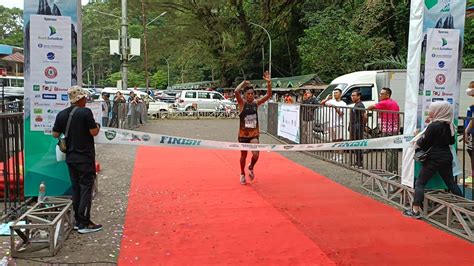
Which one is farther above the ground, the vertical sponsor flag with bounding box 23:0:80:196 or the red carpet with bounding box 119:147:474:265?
the vertical sponsor flag with bounding box 23:0:80:196

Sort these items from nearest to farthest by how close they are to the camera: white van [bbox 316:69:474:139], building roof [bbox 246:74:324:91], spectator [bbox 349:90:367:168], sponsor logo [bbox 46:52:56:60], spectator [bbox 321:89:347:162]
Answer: sponsor logo [bbox 46:52:56:60] → spectator [bbox 349:90:367:168] → spectator [bbox 321:89:347:162] → white van [bbox 316:69:474:139] → building roof [bbox 246:74:324:91]

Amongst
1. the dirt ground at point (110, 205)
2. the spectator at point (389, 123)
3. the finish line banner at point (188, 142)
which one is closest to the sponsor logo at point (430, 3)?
the finish line banner at point (188, 142)

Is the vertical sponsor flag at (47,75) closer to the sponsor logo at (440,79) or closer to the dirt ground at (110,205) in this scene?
the dirt ground at (110,205)

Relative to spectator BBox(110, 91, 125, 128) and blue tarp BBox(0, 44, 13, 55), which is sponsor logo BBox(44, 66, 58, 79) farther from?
spectator BBox(110, 91, 125, 128)

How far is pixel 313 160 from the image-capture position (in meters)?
11.5

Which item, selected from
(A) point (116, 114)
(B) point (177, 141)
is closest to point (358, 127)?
(B) point (177, 141)

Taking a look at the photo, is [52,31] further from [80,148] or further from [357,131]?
[357,131]

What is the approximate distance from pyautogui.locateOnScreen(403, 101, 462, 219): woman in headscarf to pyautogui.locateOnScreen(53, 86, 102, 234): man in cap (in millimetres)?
4082

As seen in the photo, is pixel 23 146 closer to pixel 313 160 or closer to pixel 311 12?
pixel 313 160

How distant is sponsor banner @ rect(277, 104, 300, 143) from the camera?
44.3ft

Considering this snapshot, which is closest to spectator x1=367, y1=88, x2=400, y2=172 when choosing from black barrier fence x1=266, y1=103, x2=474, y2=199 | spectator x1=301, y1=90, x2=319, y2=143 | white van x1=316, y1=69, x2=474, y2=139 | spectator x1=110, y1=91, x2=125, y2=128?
black barrier fence x1=266, y1=103, x2=474, y2=199

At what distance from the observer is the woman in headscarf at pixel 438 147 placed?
19.3 feet

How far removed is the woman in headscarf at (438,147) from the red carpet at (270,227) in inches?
22.2

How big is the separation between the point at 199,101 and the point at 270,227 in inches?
997
